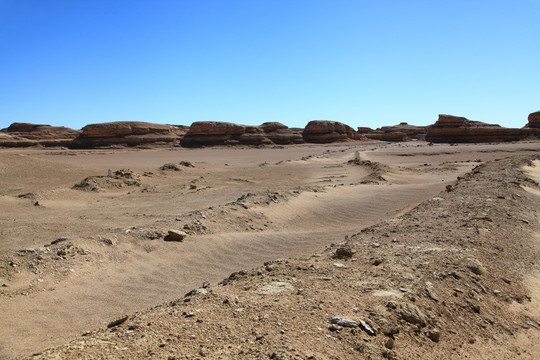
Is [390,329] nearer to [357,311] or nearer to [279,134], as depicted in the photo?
[357,311]

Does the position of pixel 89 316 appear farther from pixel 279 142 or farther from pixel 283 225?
pixel 279 142

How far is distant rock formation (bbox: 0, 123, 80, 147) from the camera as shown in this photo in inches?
1959

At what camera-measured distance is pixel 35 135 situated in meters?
57.5

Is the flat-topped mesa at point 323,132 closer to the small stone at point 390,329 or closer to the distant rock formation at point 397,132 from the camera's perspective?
the distant rock formation at point 397,132

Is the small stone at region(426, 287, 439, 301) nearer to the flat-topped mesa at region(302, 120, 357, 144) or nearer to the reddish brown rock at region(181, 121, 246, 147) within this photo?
the reddish brown rock at region(181, 121, 246, 147)

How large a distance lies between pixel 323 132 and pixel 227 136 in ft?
51.6

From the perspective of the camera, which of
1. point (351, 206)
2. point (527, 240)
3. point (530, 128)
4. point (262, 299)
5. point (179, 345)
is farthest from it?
point (530, 128)

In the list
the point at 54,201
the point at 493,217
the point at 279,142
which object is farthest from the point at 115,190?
the point at 279,142

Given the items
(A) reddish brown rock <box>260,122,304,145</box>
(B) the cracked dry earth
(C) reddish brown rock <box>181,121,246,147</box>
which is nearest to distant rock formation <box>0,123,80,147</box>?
(C) reddish brown rock <box>181,121,246,147</box>

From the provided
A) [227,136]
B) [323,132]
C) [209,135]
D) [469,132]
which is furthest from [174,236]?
[323,132]

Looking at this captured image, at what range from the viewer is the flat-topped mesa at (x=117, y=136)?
51.0 metres

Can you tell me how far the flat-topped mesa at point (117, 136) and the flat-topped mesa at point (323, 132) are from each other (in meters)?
20.9

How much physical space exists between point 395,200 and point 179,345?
386 inches

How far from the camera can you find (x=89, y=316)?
443 cm
